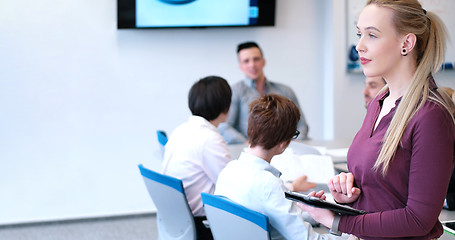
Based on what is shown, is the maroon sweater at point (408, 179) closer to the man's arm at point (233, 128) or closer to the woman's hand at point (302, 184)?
the woman's hand at point (302, 184)

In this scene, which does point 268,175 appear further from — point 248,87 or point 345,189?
point 248,87

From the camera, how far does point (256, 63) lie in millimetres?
4371

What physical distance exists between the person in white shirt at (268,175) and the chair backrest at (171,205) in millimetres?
→ 355

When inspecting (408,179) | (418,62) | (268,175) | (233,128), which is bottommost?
(233,128)

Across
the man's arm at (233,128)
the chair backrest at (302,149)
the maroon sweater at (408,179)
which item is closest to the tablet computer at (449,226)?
the maroon sweater at (408,179)

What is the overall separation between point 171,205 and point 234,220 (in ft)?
2.38

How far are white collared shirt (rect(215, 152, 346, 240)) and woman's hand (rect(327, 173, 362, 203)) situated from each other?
0.29m

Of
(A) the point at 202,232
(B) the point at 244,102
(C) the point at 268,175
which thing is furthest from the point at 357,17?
(C) the point at 268,175

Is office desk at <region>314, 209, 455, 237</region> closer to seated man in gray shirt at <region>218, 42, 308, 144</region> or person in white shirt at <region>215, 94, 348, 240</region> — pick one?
person in white shirt at <region>215, 94, 348, 240</region>

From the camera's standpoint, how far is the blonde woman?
1.16 m

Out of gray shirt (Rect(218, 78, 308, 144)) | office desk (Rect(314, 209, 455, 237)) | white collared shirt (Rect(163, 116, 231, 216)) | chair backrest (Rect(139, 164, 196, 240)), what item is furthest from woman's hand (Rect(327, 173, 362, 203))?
gray shirt (Rect(218, 78, 308, 144))

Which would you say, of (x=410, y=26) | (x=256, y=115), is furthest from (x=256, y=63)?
(x=410, y=26)

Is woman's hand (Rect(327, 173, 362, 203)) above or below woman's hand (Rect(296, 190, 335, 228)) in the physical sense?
above

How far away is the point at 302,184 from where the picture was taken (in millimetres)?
2438
